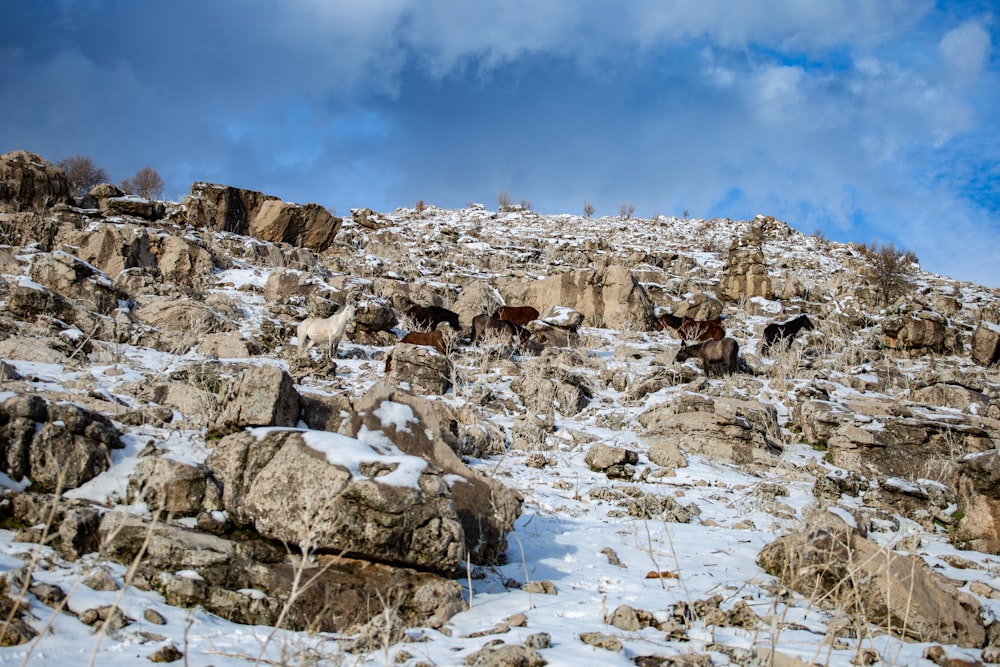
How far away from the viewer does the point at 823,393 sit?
13.2 metres

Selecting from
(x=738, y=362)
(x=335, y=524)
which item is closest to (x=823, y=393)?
(x=738, y=362)

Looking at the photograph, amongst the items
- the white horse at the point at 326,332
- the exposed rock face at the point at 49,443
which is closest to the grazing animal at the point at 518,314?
the white horse at the point at 326,332

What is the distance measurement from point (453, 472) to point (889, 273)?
27.5 m

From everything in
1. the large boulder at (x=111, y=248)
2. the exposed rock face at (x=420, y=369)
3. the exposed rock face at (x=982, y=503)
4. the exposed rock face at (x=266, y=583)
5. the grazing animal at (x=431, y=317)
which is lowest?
the exposed rock face at (x=266, y=583)

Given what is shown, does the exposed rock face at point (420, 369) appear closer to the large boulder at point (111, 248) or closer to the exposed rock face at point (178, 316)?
the exposed rock face at point (178, 316)

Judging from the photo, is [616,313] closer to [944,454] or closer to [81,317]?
[944,454]

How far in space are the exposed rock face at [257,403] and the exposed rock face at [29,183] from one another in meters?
16.7

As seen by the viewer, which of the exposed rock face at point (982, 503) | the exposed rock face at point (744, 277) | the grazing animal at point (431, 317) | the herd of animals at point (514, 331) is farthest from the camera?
the exposed rock face at point (744, 277)

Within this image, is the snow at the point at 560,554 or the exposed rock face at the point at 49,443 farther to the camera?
the exposed rock face at the point at 49,443

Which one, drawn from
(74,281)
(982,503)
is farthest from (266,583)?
(74,281)

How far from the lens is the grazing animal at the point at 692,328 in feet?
58.6

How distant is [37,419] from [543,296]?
17422 millimetres

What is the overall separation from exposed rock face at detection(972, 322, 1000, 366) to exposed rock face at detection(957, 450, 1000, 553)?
13419 millimetres

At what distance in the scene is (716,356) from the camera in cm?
1507
